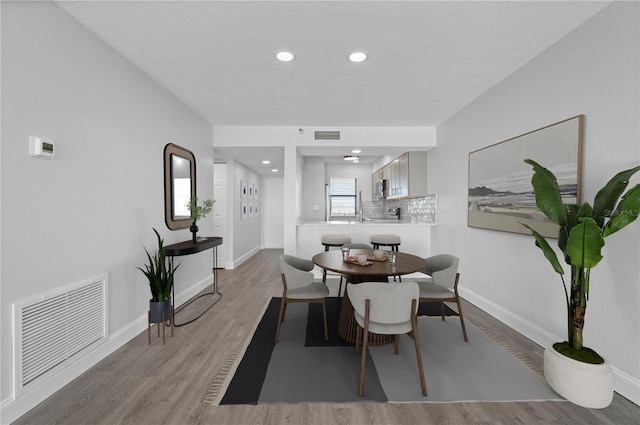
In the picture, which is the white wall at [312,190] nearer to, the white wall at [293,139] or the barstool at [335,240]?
the white wall at [293,139]

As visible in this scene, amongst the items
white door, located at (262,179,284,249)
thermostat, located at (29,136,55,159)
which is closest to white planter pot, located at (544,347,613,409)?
thermostat, located at (29,136,55,159)

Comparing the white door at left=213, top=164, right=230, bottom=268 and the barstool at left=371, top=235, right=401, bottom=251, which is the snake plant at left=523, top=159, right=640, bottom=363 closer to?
the barstool at left=371, top=235, right=401, bottom=251

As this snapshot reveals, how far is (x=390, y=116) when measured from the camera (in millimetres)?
4254

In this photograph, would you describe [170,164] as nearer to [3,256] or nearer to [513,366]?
[3,256]

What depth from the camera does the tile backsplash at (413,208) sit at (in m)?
5.07

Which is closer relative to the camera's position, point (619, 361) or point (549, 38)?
point (619, 361)

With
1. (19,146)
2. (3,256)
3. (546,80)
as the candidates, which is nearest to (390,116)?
(546,80)

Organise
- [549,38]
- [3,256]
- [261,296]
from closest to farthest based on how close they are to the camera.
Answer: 1. [3,256]
2. [549,38]
3. [261,296]

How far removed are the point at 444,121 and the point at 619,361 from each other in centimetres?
361

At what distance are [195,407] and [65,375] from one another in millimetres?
1092

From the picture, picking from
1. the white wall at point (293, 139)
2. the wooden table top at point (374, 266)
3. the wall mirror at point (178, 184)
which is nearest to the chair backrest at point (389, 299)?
the wooden table top at point (374, 266)

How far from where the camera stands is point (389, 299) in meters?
1.97

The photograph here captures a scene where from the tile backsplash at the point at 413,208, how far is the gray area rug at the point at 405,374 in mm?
2639

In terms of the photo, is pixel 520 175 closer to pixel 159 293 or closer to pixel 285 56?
pixel 285 56
